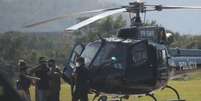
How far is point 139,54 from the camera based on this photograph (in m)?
11.5

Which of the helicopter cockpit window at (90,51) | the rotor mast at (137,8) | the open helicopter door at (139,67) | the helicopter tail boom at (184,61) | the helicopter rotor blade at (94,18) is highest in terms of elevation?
the helicopter rotor blade at (94,18)

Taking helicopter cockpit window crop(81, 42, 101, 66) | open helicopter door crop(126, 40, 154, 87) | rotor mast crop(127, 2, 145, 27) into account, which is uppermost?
rotor mast crop(127, 2, 145, 27)

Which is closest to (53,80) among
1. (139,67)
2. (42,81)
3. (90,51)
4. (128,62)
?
(42,81)

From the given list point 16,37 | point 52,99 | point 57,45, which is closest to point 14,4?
point 57,45

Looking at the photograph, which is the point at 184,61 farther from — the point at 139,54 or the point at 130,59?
the point at 130,59

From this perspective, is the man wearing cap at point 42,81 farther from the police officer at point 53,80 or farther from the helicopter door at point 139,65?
the helicopter door at point 139,65

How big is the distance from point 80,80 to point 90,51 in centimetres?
81

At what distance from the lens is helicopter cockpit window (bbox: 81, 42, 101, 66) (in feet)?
36.7

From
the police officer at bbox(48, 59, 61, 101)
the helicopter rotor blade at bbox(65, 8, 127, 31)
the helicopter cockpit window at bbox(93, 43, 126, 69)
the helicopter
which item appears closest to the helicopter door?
the helicopter

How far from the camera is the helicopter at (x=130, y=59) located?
1105cm

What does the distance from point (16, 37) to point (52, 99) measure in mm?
43907

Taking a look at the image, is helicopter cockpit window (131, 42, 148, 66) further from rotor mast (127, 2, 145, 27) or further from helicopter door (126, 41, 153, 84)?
rotor mast (127, 2, 145, 27)

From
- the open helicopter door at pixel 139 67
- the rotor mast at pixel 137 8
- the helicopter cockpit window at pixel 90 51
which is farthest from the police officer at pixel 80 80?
the rotor mast at pixel 137 8

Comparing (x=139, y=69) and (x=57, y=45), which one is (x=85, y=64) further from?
(x=57, y=45)
